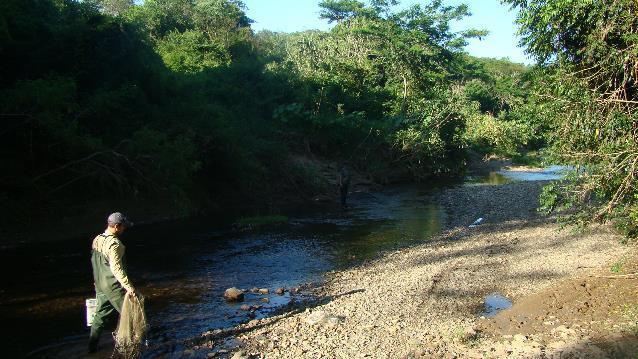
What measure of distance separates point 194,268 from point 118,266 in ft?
20.4

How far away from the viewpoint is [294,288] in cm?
1124

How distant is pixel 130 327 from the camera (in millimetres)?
6883

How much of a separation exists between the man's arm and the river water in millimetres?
1476

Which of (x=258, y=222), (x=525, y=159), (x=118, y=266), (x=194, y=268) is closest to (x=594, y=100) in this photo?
(x=118, y=266)

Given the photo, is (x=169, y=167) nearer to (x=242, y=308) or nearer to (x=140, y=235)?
(x=140, y=235)

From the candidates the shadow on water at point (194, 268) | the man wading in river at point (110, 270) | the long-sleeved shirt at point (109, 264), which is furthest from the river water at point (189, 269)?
the long-sleeved shirt at point (109, 264)

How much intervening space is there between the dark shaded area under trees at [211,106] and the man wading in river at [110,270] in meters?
7.97

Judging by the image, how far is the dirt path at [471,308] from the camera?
7.05 metres

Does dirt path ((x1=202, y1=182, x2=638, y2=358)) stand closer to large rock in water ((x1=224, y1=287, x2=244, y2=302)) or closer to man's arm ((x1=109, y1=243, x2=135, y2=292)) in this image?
large rock in water ((x1=224, y1=287, x2=244, y2=302))

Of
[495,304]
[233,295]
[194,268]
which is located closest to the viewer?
[495,304]

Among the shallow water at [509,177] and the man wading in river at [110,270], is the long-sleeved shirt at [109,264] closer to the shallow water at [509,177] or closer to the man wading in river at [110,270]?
the man wading in river at [110,270]

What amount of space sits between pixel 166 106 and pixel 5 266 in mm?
11015

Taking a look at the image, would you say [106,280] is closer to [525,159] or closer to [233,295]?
[233,295]

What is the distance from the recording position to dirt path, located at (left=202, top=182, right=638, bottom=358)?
7.05m
